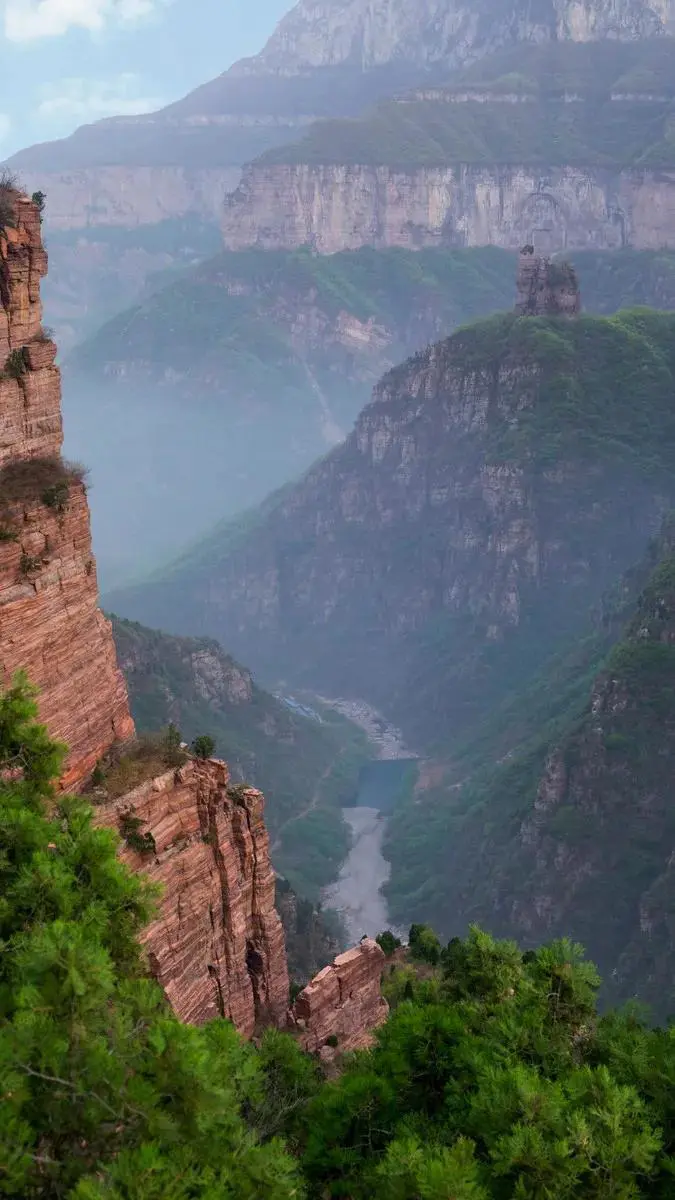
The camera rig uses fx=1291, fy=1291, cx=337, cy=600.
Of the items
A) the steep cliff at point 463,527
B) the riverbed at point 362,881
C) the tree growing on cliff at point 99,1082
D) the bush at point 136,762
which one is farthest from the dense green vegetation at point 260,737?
the tree growing on cliff at point 99,1082

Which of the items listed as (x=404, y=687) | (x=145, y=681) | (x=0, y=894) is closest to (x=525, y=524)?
(x=404, y=687)

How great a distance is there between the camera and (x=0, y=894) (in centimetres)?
2062

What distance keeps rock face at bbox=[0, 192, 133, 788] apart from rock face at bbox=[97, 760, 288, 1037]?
2.53m

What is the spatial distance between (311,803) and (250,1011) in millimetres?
73216

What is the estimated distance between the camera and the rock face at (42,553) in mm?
32438

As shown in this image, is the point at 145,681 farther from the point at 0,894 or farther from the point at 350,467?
the point at 350,467

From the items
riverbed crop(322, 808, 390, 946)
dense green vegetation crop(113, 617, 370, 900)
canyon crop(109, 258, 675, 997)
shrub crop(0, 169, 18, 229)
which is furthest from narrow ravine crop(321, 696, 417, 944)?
shrub crop(0, 169, 18, 229)

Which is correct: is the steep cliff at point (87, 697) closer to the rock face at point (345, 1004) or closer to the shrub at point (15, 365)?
the shrub at point (15, 365)

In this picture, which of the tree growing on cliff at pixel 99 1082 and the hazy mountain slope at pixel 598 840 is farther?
the hazy mountain slope at pixel 598 840

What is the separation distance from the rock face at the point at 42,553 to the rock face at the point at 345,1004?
10059 mm

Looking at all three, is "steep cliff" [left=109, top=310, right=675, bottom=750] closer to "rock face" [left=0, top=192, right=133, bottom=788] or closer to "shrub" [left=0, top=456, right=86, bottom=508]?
"rock face" [left=0, top=192, right=133, bottom=788]

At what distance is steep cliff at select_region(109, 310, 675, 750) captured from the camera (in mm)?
133250

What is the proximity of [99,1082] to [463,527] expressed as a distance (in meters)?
133

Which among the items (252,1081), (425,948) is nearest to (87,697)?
(252,1081)
